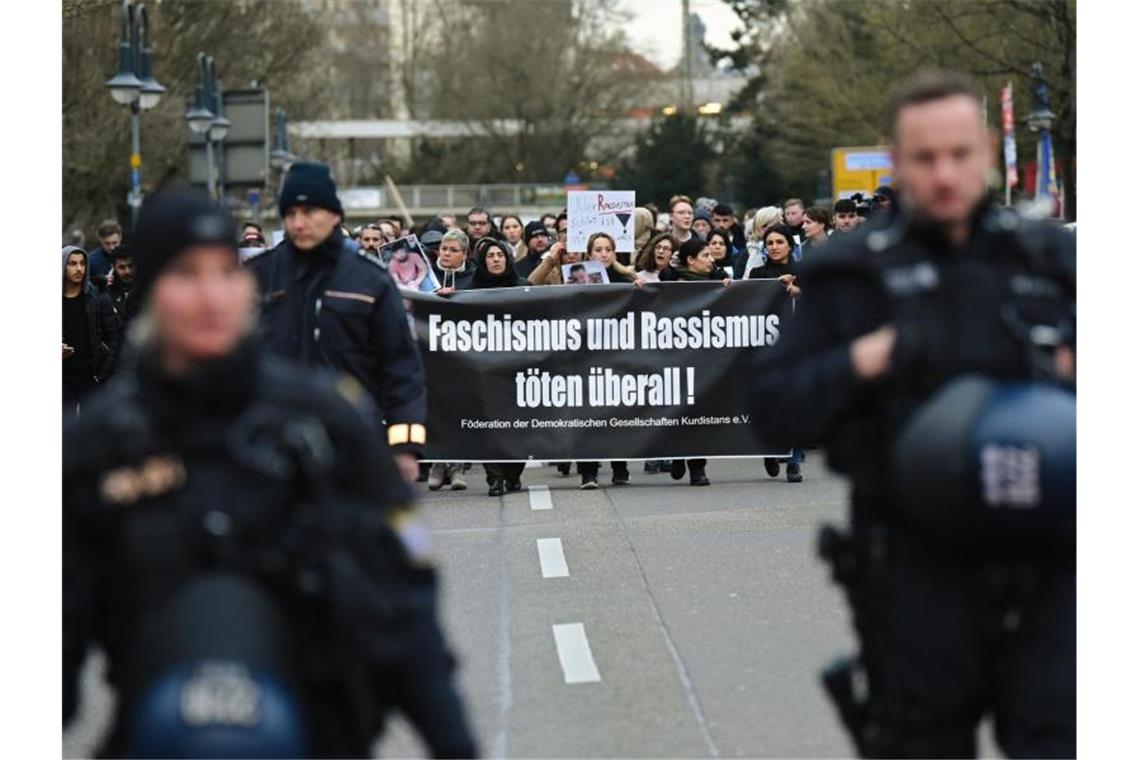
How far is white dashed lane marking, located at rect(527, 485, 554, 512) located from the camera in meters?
13.8

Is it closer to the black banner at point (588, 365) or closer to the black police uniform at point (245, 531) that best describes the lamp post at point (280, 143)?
the black banner at point (588, 365)

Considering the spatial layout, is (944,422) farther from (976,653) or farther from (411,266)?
(411,266)

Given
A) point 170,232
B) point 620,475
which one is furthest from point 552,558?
point 170,232

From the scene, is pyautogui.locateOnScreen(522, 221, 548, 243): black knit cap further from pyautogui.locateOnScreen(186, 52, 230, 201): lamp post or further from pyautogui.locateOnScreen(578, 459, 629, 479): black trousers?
pyautogui.locateOnScreen(186, 52, 230, 201): lamp post

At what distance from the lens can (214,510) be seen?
12.4ft

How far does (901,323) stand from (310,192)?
4164 mm

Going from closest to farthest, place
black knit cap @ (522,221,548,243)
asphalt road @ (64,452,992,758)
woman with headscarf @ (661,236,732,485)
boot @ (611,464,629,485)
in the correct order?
1. asphalt road @ (64,452,992,758)
2. boot @ (611,464,629,485)
3. woman with headscarf @ (661,236,732,485)
4. black knit cap @ (522,221,548,243)

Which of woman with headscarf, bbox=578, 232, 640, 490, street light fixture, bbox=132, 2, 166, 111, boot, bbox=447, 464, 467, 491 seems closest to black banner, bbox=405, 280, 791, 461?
woman with headscarf, bbox=578, 232, 640, 490

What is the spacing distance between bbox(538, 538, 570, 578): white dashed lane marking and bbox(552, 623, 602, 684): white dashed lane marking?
1.46 metres

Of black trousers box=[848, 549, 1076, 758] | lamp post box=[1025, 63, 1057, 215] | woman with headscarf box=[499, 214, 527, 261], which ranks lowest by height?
black trousers box=[848, 549, 1076, 758]

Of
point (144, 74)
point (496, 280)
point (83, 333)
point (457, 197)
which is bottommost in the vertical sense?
point (83, 333)

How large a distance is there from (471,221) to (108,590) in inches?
557
